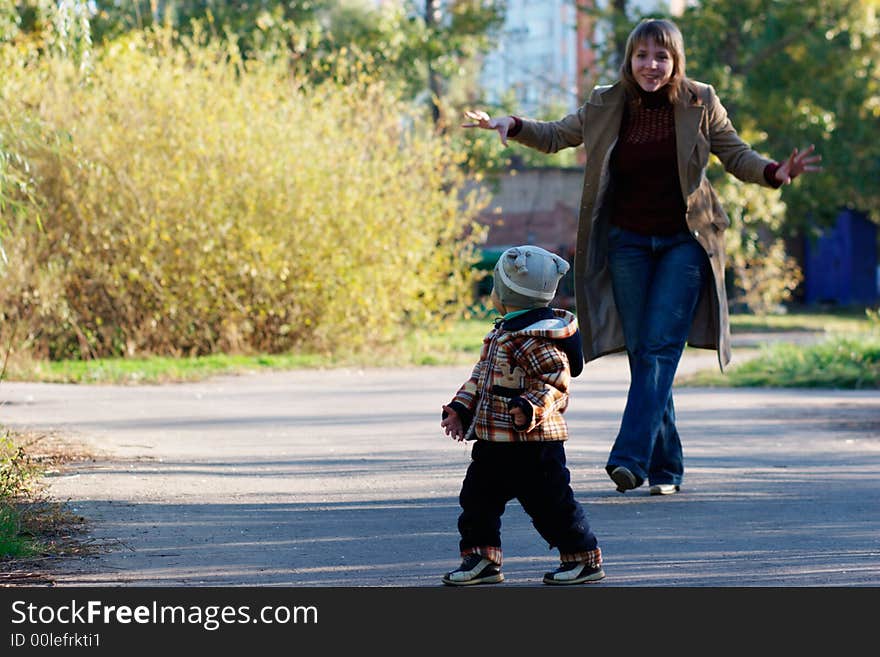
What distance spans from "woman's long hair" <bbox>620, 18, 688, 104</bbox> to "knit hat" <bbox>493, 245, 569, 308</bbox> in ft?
5.76

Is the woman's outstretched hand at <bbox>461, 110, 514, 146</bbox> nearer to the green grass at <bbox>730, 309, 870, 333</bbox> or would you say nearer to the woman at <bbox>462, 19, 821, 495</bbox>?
the woman at <bbox>462, 19, 821, 495</bbox>

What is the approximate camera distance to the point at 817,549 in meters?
5.39

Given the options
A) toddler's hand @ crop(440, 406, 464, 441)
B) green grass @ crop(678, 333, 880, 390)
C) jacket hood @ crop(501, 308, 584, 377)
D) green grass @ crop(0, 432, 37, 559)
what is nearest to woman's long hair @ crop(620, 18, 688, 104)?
jacket hood @ crop(501, 308, 584, 377)

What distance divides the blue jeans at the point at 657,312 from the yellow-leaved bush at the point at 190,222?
953 cm

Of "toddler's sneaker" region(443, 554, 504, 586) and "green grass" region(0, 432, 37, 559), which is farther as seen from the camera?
"green grass" region(0, 432, 37, 559)

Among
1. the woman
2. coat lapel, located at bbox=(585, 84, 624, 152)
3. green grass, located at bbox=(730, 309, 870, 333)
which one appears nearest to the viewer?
the woman

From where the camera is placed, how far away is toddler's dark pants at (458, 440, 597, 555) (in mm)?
4941

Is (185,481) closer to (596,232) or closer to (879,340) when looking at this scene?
(596,232)

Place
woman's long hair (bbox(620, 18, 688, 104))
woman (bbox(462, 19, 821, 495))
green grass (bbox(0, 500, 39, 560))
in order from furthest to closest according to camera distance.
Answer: woman (bbox(462, 19, 821, 495)), woman's long hair (bbox(620, 18, 688, 104)), green grass (bbox(0, 500, 39, 560))

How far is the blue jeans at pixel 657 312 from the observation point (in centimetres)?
666

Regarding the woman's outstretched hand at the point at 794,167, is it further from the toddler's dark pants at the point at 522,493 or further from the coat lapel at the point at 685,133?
the toddler's dark pants at the point at 522,493
